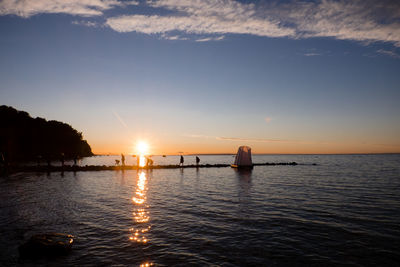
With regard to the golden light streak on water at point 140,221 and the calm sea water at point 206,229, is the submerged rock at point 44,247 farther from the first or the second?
the golden light streak on water at point 140,221

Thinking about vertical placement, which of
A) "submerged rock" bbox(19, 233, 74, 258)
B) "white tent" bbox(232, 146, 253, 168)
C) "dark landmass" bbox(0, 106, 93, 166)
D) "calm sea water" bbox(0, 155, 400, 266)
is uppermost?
"dark landmass" bbox(0, 106, 93, 166)

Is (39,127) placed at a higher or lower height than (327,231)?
higher

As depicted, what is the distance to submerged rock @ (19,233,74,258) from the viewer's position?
10078 millimetres

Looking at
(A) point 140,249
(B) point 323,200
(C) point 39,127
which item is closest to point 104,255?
(A) point 140,249

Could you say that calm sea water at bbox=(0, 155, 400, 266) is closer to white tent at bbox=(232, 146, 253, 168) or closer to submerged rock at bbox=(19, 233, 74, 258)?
submerged rock at bbox=(19, 233, 74, 258)

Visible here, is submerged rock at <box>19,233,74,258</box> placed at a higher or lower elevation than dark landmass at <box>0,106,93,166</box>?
lower

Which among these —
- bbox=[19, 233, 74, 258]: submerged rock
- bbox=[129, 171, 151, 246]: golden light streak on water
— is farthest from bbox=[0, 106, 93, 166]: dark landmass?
bbox=[19, 233, 74, 258]: submerged rock

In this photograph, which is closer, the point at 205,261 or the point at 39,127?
the point at 205,261

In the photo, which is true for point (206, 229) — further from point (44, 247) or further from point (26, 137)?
point (26, 137)

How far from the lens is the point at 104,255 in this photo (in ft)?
33.6

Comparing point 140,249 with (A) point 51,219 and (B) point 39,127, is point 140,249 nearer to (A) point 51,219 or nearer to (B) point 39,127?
(A) point 51,219

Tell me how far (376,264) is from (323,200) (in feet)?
48.4

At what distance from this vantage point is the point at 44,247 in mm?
10266

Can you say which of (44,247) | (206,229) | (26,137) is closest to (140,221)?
(206,229)
